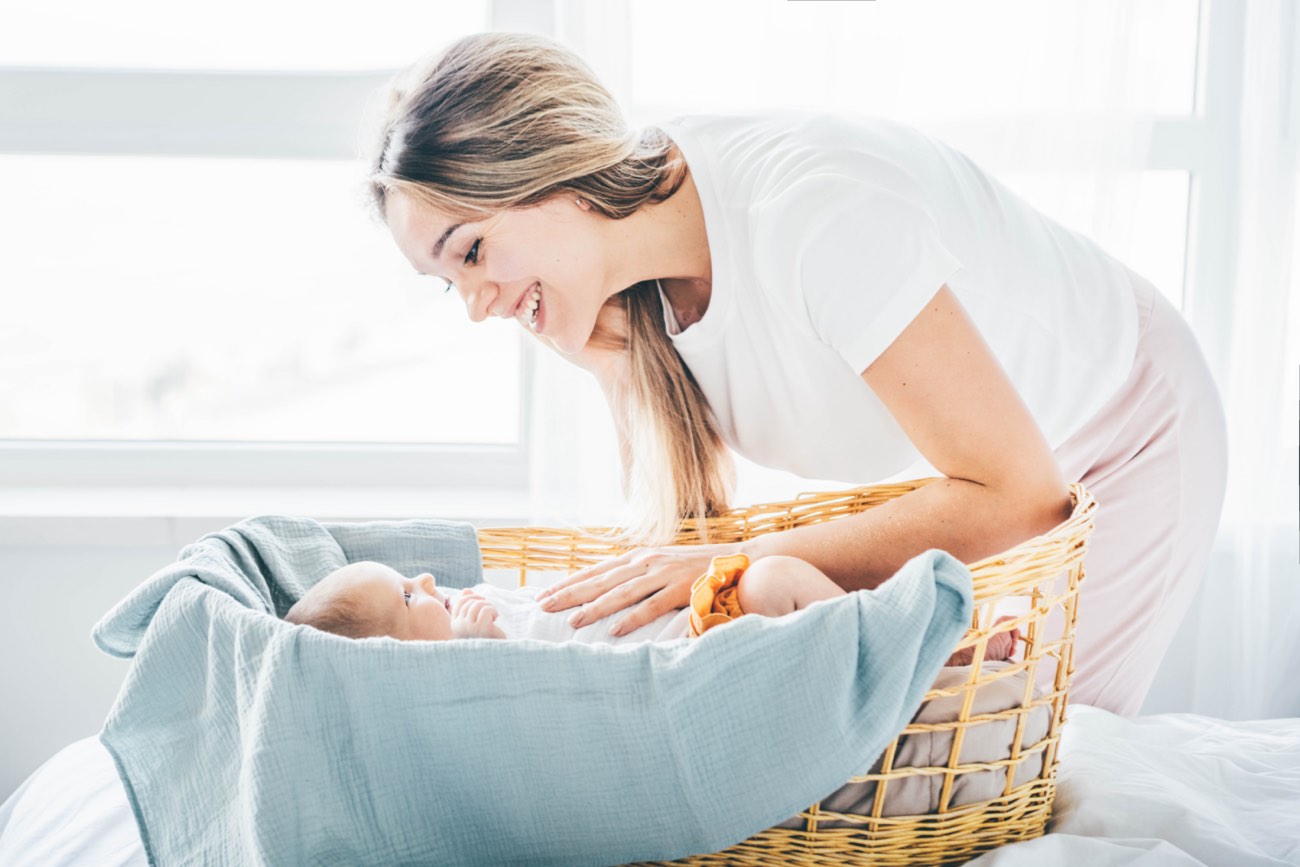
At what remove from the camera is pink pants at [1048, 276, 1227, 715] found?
54.4 inches

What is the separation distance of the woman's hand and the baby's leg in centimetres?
13

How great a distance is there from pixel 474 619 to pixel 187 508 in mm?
950

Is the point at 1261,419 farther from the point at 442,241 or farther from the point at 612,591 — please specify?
the point at 442,241

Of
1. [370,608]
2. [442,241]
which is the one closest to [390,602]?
[370,608]

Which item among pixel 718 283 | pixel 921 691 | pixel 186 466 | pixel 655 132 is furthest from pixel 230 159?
pixel 921 691

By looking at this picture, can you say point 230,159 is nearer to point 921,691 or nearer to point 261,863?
point 261,863

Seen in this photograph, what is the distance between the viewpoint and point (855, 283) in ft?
3.59

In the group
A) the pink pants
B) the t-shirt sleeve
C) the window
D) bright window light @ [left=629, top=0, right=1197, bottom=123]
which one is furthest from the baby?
bright window light @ [left=629, top=0, right=1197, bottom=123]

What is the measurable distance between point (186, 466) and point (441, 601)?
1.09 m

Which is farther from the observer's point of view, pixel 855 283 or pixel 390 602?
pixel 390 602

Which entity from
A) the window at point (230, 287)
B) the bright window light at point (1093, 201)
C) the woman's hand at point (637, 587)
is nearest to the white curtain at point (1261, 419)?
the bright window light at point (1093, 201)

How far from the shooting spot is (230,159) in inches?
82.9

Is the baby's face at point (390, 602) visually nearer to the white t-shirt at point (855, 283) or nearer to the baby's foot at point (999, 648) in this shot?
the white t-shirt at point (855, 283)

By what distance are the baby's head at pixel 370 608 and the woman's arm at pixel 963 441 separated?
50cm
